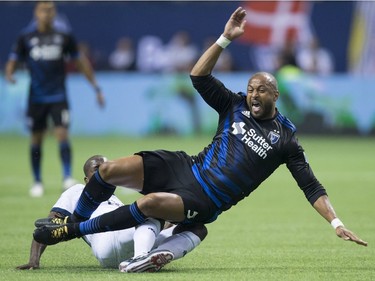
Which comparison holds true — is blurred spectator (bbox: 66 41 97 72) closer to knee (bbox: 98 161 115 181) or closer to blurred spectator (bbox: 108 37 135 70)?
blurred spectator (bbox: 108 37 135 70)

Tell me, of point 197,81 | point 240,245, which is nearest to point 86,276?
point 197,81

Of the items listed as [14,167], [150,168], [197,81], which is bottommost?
[14,167]

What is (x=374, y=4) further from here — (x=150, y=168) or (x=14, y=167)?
(x=150, y=168)

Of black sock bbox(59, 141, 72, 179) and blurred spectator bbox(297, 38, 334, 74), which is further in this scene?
blurred spectator bbox(297, 38, 334, 74)

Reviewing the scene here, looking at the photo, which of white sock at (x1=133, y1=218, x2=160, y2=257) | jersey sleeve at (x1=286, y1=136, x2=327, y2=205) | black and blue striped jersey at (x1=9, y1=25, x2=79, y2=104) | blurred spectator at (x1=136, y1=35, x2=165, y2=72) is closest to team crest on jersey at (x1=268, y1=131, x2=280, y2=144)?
jersey sleeve at (x1=286, y1=136, x2=327, y2=205)

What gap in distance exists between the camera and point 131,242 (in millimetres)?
8727

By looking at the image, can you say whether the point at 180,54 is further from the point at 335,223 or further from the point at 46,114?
the point at 335,223

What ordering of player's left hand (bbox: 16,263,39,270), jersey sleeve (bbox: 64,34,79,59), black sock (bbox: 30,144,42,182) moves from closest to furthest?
player's left hand (bbox: 16,263,39,270)
black sock (bbox: 30,144,42,182)
jersey sleeve (bbox: 64,34,79,59)

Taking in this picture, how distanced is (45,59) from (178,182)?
748cm

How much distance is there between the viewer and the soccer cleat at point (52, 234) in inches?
328

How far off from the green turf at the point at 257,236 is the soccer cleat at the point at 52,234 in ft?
0.91

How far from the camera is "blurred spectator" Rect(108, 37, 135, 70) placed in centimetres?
2825

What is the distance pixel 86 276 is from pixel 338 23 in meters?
22.3

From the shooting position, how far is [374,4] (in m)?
28.8
